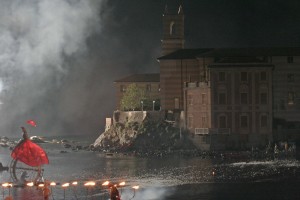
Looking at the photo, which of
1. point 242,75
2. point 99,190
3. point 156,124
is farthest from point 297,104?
point 99,190

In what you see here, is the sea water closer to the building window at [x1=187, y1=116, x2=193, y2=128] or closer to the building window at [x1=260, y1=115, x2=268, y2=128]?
the building window at [x1=187, y1=116, x2=193, y2=128]

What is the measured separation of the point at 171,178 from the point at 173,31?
177 ft

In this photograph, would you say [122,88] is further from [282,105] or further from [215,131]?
[282,105]

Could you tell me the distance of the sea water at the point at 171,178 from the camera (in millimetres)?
86250

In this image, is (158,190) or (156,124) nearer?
(158,190)

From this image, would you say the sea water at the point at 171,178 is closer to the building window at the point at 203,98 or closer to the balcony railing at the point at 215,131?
the balcony railing at the point at 215,131

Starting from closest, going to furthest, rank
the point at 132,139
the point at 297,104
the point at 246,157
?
the point at 246,157, the point at 297,104, the point at 132,139

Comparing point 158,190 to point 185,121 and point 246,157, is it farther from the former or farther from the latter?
point 185,121

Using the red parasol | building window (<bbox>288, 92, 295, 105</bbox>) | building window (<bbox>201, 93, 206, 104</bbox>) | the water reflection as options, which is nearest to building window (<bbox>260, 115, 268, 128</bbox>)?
building window (<bbox>288, 92, 295, 105</bbox>)

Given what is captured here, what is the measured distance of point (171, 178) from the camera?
10225cm

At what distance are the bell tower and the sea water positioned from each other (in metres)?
22.5

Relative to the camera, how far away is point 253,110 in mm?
125750

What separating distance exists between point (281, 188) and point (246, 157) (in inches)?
1199

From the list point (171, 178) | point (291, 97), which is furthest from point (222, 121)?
point (171, 178)
